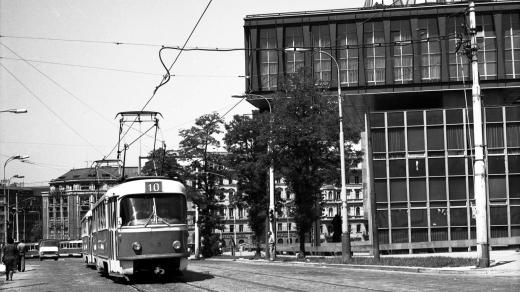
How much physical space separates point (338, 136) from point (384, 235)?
71.1ft

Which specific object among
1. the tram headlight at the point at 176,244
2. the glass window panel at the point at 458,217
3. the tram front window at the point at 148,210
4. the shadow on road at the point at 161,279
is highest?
the tram front window at the point at 148,210

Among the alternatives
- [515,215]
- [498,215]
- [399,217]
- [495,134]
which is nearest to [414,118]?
[495,134]

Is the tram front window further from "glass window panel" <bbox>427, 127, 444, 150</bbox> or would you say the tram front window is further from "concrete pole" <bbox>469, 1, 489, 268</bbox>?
"glass window panel" <bbox>427, 127, 444, 150</bbox>

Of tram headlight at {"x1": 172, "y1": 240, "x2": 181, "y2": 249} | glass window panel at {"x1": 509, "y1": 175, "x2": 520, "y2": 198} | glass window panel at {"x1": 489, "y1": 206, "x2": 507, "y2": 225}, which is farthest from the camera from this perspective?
glass window panel at {"x1": 509, "y1": 175, "x2": 520, "y2": 198}

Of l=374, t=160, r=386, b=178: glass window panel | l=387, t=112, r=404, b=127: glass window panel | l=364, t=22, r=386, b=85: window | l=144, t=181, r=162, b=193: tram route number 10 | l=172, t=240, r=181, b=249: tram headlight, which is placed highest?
l=364, t=22, r=386, b=85: window

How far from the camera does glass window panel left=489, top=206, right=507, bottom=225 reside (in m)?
54.4

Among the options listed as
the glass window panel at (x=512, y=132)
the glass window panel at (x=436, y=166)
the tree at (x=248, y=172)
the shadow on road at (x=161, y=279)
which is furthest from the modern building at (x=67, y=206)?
the shadow on road at (x=161, y=279)

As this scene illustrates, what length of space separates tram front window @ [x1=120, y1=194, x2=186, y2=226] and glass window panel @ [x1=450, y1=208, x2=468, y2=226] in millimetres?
38766

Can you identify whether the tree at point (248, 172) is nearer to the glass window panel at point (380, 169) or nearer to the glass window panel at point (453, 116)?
the glass window panel at point (380, 169)

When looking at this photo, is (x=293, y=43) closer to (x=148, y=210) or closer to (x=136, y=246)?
(x=148, y=210)

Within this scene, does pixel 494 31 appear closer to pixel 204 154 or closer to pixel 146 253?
pixel 204 154

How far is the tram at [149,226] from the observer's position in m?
19.7

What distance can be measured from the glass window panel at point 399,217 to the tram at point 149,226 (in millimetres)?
37274

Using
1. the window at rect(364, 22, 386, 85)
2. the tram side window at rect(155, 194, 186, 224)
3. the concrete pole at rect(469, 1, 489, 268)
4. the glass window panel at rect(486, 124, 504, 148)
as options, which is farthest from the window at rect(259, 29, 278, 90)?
the tram side window at rect(155, 194, 186, 224)
